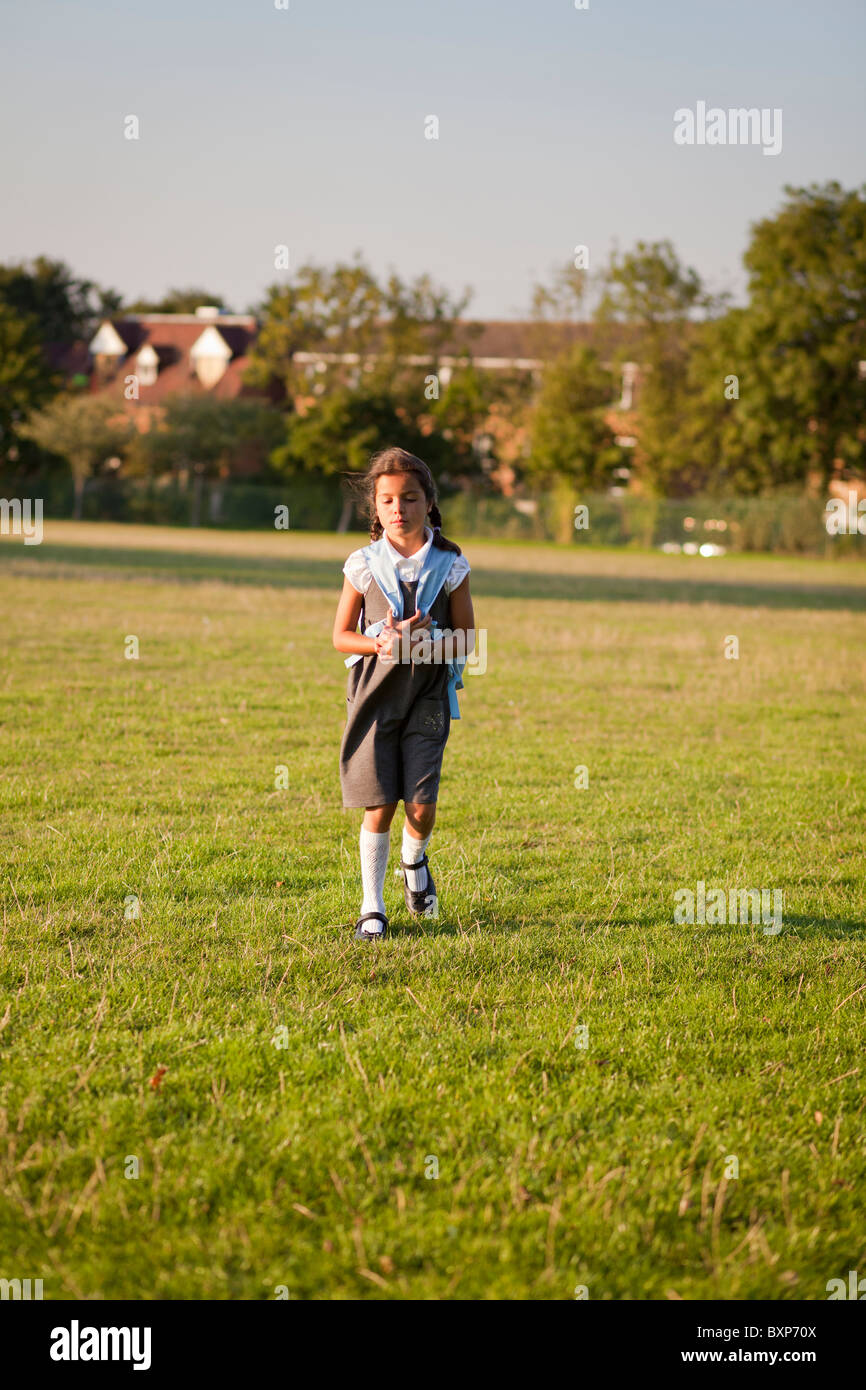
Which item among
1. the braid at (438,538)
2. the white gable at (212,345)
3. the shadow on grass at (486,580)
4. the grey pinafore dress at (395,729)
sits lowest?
the grey pinafore dress at (395,729)

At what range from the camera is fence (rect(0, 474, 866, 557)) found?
5026cm

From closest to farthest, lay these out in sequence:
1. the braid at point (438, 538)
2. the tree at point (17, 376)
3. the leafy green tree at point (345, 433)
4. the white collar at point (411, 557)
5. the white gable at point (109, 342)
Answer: the white collar at point (411, 557), the braid at point (438, 538), the leafy green tree at point (345, 433), the tree at point (17, 376), the white gable at point (109, 342)

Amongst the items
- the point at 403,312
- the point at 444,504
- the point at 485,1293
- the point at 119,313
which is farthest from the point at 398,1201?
the point at 119,313

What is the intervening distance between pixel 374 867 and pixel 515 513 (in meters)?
52.9

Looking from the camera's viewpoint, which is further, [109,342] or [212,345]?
[109,342]

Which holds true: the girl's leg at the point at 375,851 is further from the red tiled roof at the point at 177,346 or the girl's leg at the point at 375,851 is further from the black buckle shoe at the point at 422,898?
the red tiled roof at the point at 177,346

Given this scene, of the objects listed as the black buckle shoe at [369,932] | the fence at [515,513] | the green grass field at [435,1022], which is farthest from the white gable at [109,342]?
the black buckle shoe at [369,932]

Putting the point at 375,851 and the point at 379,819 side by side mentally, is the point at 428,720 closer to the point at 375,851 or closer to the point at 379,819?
the point at 379,819

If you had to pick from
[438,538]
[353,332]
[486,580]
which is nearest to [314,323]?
[353,332]

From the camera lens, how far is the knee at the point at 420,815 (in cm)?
493

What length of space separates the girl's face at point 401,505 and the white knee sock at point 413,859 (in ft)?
4.09

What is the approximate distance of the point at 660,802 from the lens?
736 cm

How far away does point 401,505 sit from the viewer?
484 cm
